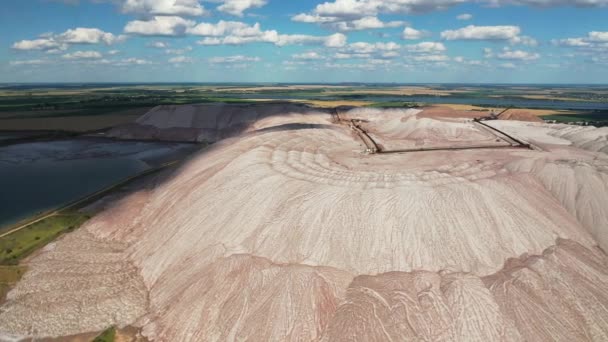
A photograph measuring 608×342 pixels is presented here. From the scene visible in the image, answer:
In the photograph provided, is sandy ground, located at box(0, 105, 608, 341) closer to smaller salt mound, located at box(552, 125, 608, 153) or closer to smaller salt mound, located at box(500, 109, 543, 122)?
smaller salt mound, located at box(552, 125, 608, 153)

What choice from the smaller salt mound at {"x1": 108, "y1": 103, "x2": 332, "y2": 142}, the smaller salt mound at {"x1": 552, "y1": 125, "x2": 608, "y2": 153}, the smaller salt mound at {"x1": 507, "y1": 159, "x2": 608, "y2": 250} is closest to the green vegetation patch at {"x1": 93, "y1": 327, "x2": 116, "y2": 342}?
the smaller salt mound at {"x1": 507, "y1": 159, "x2": 608, "y2": 250}

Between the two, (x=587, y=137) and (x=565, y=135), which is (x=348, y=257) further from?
(x=565, y=135)

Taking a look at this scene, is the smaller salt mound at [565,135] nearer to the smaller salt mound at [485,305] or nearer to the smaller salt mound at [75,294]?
the smaller salt mound at [485,305]

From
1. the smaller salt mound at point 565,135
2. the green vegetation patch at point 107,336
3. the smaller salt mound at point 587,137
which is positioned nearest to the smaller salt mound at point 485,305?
the green vegetation patch at point 107,336

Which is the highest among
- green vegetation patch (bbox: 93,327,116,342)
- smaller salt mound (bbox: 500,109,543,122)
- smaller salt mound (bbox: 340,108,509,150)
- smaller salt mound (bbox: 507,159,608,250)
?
smaller salt mound (bbox: 500,109,543,122)

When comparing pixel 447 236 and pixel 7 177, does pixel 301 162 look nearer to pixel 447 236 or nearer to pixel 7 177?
pixel 447 236

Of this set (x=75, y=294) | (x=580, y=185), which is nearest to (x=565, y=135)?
(x=580, y=185)
